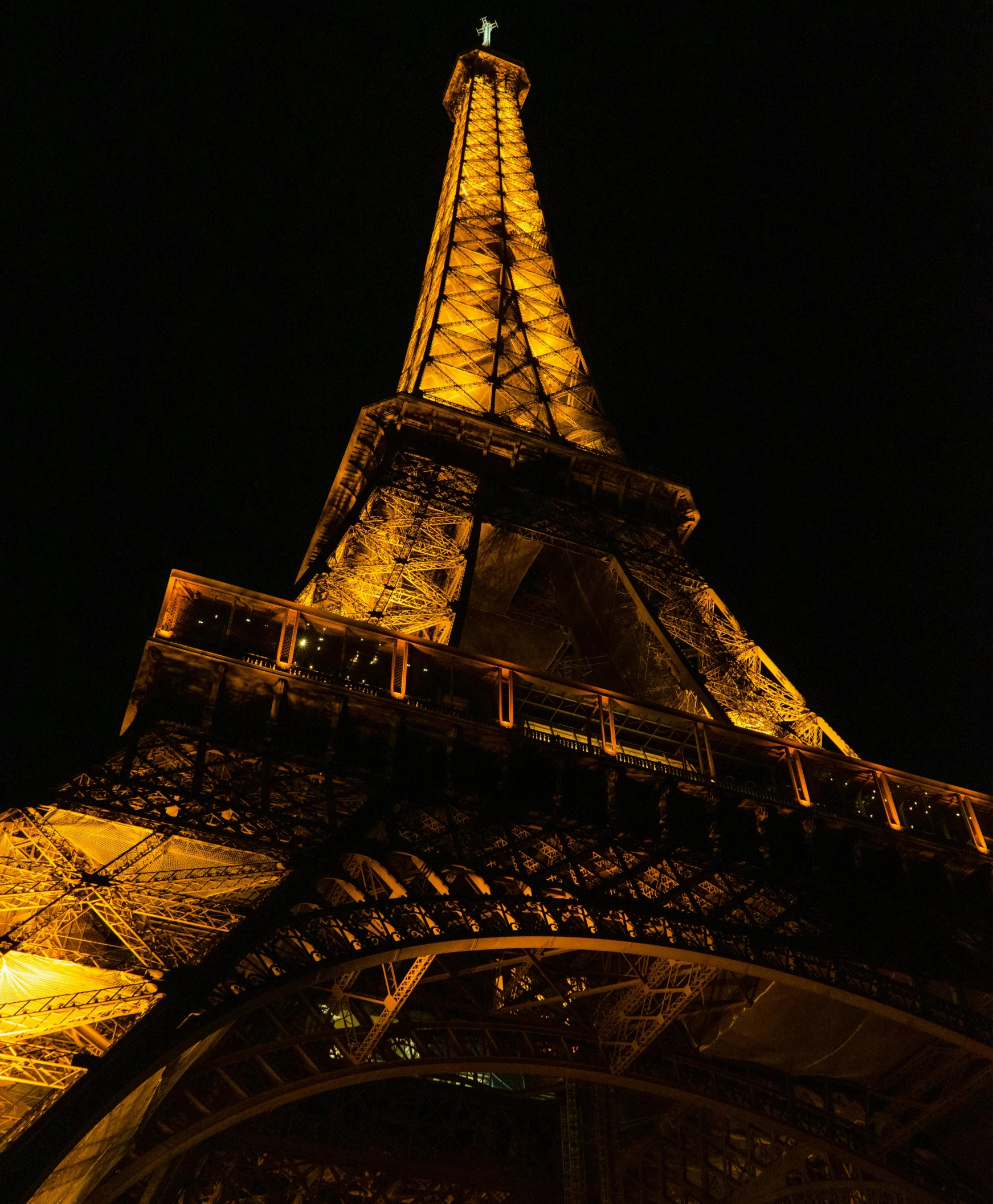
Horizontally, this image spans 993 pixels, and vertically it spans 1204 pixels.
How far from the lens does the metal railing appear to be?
17.4 m

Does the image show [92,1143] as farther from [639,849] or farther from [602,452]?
[602,452]

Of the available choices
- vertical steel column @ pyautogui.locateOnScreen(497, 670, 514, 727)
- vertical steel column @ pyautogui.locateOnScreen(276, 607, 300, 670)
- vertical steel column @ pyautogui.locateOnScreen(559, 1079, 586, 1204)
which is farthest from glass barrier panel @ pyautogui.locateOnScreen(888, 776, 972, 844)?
vertical steel column @ pyautogui.locateOnScreen(276, 607, 300, 670)

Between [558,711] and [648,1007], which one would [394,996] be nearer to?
[558,711]

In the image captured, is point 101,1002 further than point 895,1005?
No

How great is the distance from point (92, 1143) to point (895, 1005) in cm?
1175

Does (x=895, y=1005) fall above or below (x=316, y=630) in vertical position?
below

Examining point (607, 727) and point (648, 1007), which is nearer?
point (607, 727)

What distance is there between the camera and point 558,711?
1922 cm

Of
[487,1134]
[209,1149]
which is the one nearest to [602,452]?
[487,1134]

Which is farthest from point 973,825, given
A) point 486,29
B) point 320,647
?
point 486,29

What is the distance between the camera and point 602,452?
3194cm

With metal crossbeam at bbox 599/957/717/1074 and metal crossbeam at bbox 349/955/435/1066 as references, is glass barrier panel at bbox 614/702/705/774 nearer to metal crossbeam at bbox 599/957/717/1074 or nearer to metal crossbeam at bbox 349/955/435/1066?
metal crossbeam at bbox 599/957/717/1074

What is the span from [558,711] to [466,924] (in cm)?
518

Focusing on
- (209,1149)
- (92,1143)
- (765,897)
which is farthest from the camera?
(209,1149)
